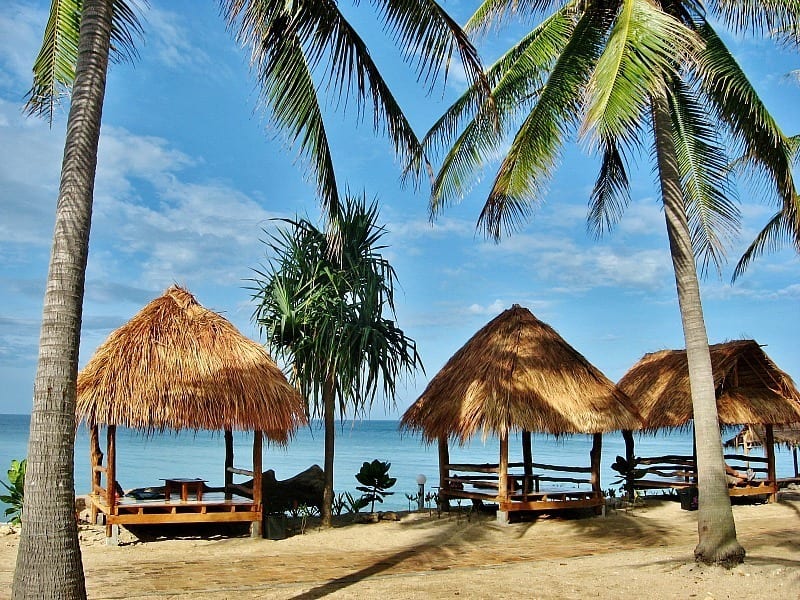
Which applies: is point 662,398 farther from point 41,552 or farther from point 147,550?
point 41,552

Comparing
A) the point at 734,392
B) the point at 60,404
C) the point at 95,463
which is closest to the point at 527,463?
the point at 734,392

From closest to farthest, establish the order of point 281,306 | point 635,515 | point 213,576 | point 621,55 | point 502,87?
point 621,55 → point 213,576 → point 502,87 → point 281,306 → point 635,515

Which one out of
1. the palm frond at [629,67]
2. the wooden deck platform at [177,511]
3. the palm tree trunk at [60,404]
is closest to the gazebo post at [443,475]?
the wooden deck platform at [177,511]

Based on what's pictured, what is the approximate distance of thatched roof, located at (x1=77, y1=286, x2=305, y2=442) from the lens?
1023 cm

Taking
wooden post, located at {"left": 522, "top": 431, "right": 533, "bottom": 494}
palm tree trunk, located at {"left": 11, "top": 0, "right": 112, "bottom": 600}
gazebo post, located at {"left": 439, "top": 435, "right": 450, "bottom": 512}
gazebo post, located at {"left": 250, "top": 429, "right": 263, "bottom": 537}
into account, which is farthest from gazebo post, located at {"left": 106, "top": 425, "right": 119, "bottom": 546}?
wooden post, located at {"left": 522, "top": 431, "right": 533, "bottom": 494}

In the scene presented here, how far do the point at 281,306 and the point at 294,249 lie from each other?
98cm

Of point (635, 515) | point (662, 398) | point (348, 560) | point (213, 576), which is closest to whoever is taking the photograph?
point (213, 576)

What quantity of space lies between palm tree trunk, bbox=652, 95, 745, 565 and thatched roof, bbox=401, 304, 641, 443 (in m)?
3.62

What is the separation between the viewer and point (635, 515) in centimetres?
1386

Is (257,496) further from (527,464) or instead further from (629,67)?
(629,67)

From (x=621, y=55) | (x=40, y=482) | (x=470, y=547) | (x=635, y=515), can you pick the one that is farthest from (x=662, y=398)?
(x=40, y=482)

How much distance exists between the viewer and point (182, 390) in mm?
10508

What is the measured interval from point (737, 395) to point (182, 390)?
34.3 feet

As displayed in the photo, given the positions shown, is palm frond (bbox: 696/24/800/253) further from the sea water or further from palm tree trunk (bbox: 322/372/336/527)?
the sea water
